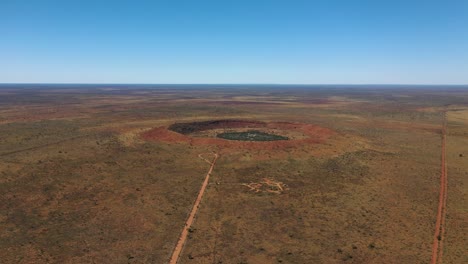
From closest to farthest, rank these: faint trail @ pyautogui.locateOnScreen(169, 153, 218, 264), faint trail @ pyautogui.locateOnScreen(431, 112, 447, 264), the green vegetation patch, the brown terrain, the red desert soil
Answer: faint trail @ pyautogui.locateOnScreen(169, 153, 218, 264) < faint trail @ pyautogui.locateOnScreen(431, 112, 447, 264) < the brown terrain < the red desert soil < the green vegetation patch

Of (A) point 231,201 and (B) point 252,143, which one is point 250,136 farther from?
(A) point 231,201

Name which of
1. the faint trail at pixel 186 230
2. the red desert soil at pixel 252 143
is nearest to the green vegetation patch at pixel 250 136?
the red desert soil at pixel 252 143

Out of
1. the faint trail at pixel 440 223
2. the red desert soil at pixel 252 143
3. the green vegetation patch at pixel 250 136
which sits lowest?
the faint trail at pixel 440 223

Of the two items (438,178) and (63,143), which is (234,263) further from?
(63,143)

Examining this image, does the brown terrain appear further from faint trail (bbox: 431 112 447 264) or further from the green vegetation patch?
the green vegetation patch

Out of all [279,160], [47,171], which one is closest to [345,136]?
[279,160]

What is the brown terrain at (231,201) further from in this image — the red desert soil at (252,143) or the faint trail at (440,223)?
the red desert soil at (252,143)

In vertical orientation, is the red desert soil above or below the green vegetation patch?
above

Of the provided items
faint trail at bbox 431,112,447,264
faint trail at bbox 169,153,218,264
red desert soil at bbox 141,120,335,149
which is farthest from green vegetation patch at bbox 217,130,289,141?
faint trail at bbox 431,112,447,264
